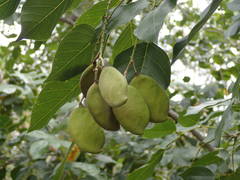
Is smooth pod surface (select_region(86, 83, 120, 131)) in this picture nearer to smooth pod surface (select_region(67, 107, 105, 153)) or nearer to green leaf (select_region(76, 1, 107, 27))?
smooth pod surface (select_region(67, 107, 105, 153))

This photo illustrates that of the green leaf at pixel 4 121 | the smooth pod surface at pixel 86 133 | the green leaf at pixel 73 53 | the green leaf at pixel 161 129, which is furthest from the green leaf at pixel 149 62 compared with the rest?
the green leaf at pixel 4 121

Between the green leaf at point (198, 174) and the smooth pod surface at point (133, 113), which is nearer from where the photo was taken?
the smooth pod surface at point (133, 113)

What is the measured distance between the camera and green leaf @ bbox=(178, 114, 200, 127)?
1206 millimetres

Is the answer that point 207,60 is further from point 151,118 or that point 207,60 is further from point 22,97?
point 151,118

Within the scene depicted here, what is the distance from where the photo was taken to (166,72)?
2.96ft

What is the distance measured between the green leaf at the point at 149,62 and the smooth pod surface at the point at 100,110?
0.60 ft

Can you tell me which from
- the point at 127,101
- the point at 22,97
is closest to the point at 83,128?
the point at 127,101

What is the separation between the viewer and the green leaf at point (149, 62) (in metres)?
0.91

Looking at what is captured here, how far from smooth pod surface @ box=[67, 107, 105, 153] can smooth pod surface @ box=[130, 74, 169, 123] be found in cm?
11

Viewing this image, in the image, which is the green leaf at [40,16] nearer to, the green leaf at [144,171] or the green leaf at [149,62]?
the green leaf at [149,62]

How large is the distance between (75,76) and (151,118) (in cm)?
27

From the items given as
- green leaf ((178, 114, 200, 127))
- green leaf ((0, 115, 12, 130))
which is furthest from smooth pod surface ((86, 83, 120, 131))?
green leaf ((0, 115, 12, 130))

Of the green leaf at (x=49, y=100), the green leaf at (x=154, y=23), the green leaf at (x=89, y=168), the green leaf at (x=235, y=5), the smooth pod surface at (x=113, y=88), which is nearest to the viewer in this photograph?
the smooth pod surface at (x=113, y=88)

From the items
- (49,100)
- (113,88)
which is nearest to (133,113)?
(113,88)
